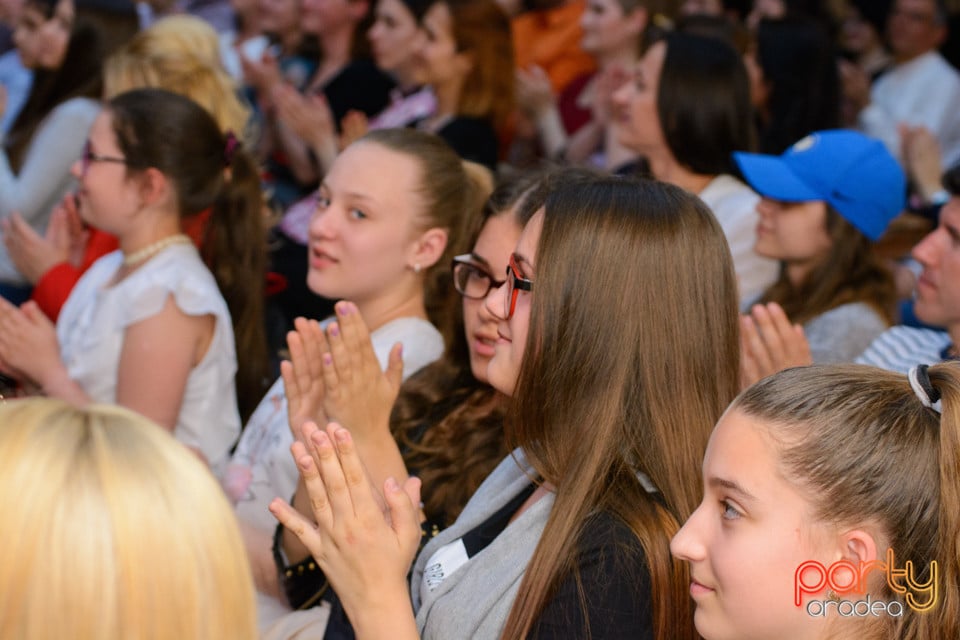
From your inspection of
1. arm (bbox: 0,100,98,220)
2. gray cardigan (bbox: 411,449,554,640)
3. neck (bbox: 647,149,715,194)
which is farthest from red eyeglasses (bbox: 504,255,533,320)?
arm (bbox: 0,100,98,220)

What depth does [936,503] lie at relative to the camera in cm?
132

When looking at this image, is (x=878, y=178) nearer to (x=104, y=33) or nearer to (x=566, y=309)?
(x=566, y=309)

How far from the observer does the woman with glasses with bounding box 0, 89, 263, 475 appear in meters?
2.74

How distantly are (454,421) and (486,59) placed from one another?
92.7 inches

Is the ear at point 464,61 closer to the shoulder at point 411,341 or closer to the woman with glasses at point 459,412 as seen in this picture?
the shoulder at point 411,341

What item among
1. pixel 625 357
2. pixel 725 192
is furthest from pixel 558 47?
pixel 625 357

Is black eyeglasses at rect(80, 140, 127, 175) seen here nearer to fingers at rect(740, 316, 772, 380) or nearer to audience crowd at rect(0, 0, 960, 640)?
audience crowd at rect(0, 0, 960, 640)

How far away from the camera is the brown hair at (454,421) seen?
2.21 meters

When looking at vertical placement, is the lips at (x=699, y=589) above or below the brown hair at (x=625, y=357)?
below

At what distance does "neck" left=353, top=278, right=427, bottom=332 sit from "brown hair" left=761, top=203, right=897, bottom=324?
3.19 ft

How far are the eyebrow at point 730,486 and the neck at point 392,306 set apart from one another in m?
1.38

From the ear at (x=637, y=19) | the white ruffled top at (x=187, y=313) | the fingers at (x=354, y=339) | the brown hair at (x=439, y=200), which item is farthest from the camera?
the ear at (x=637, y=19)

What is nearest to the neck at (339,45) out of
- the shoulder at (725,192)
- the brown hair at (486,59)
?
the brown hair at (486,59)

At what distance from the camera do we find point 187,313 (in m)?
2.79
